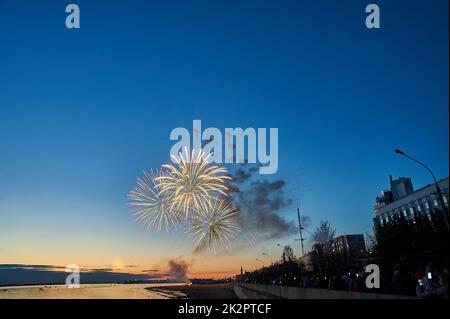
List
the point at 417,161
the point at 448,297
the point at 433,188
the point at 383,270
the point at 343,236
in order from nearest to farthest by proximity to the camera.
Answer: the point at 448,297, the point at 417,161, the point at 383,270, the point at 433,188, the point at 343,236

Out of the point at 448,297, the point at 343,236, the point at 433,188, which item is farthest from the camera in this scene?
the point at 343,236
